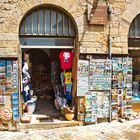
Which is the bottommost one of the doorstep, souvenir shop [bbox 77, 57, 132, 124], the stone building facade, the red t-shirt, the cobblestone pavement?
the cobblestone pavement

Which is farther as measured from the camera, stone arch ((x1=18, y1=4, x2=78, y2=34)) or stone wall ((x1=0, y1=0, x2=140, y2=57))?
stone arch ((x1=18, y1=4, x2=78, y2=34))

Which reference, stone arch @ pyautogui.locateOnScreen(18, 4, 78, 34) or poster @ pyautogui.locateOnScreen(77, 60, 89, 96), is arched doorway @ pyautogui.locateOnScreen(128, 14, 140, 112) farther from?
stone arch @ pyautogui.locateOnScreen(18, 4, 78, 34)

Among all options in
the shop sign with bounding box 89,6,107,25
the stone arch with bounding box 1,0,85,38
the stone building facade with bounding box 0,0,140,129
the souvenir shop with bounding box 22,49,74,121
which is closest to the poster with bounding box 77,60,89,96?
the stone building facade with bounding box 0,0,140,129

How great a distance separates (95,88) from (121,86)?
90cm

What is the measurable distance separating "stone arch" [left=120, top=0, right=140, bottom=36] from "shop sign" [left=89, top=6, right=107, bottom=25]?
26.1 inches

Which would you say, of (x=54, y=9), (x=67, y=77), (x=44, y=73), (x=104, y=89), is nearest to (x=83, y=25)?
(x=54, y=9)

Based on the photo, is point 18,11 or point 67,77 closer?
point 18,11

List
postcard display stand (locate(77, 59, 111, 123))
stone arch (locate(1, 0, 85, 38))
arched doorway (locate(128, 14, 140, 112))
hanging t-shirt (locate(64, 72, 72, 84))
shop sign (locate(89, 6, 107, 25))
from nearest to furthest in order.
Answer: stone arch (locate(1, 0, 85, 38)) → shop sign (locate(89, 6, 107, 25)) → postcard display stand (locate(77, 59, 111, 123)) → hanging t-shirt (locate(64, 72, 72, 84)) → arched doorway (locate(128, 14, 140, 112))

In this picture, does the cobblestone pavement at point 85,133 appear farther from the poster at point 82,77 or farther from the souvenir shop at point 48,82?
the poster at point 82,77

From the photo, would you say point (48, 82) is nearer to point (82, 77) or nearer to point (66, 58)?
point (66, 58)

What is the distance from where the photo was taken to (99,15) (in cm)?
847

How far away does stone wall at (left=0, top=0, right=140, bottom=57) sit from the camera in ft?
26.0

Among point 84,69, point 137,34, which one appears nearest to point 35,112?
point 84,69

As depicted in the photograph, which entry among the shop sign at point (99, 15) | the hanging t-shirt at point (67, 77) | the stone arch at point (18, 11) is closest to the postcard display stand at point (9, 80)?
the stone arch at point (18, 11)
